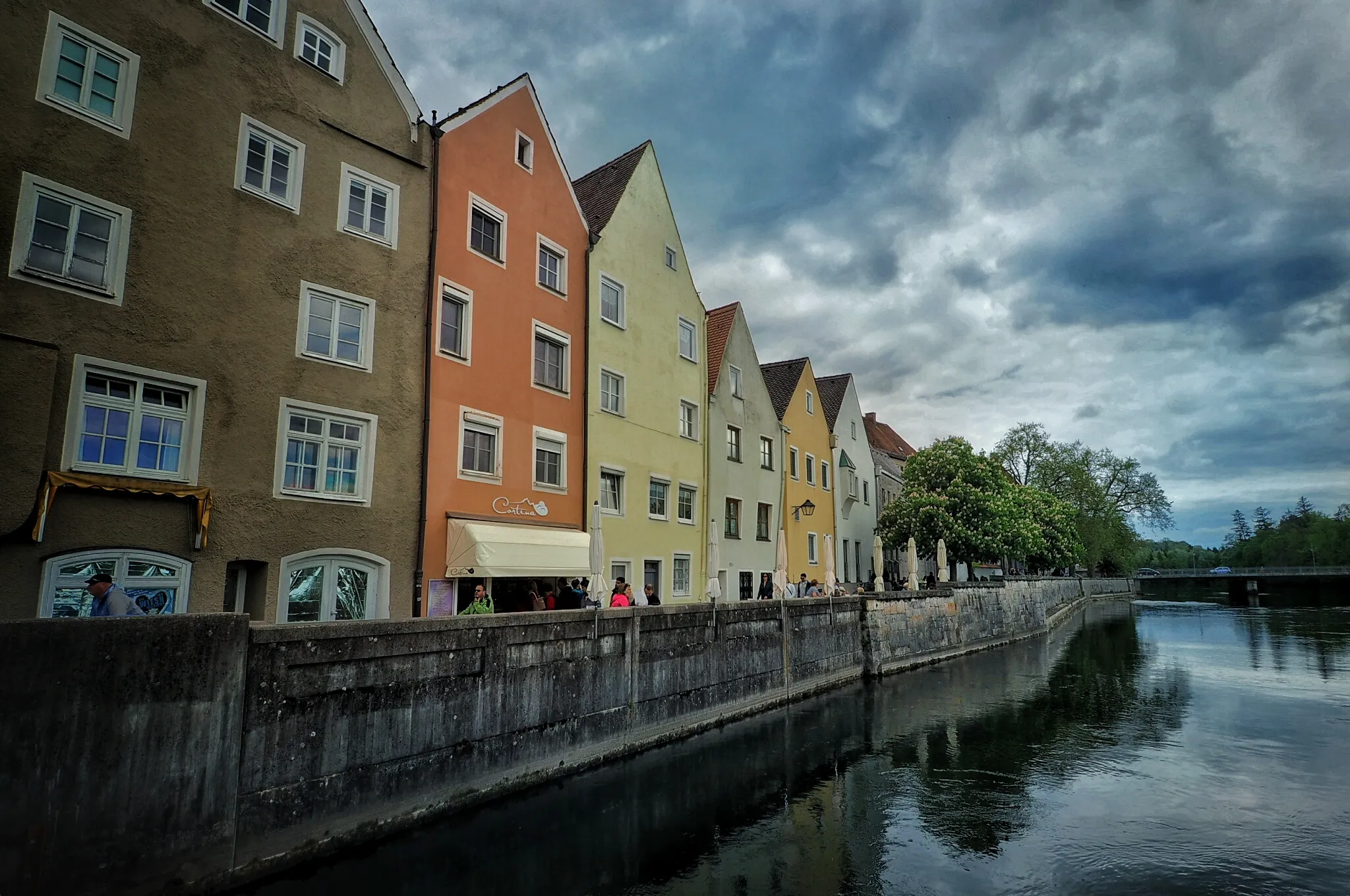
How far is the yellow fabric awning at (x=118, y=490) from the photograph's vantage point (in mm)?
12094

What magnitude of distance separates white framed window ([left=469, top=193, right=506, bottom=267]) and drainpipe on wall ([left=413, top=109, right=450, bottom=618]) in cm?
125

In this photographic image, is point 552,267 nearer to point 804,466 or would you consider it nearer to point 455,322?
point 455,322

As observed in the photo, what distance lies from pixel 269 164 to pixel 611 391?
40.6 feet

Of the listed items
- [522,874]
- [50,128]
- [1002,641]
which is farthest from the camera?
[1002,641]

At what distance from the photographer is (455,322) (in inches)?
794

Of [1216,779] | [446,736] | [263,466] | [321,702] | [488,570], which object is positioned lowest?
[1216,779]

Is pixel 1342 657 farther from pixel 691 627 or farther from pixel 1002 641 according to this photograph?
pixel 691 627

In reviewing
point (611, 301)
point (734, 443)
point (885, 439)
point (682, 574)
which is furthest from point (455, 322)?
point (885, 439)

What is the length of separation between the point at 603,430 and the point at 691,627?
8.84m

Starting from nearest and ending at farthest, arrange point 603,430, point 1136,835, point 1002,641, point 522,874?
point 522,874
point 1136,835
point 603,430
point 1002,641

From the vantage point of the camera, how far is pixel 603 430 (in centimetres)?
2486

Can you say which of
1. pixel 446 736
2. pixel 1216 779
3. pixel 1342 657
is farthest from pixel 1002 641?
pixel 446 736

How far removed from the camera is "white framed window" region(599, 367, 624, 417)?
995 inches

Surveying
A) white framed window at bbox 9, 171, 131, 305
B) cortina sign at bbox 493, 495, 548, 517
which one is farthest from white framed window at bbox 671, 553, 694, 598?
white framed window at bbox 9, 171, 131, 305
